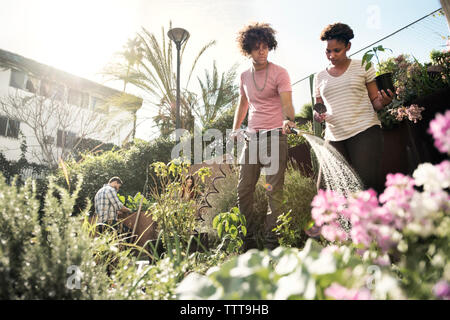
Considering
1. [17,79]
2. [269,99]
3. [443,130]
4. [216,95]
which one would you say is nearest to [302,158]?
[269,99]

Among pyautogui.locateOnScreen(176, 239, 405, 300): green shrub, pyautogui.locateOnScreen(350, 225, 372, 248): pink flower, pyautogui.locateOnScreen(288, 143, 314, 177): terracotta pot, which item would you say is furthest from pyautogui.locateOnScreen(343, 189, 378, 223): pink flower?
pyautogui.locateOnScreen(288, 143, 314, 177): terracotta pot

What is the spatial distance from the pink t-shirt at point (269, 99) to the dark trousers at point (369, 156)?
2.15 feet

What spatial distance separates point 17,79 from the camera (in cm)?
1947

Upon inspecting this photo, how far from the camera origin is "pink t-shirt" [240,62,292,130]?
255cm

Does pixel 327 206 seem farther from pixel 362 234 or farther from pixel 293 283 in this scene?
pixel 293 283

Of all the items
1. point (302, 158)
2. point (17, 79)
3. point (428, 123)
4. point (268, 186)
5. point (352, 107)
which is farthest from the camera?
point (17, 79)

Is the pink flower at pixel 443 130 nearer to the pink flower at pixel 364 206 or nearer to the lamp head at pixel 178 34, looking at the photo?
the pink flower at pixel 364 206

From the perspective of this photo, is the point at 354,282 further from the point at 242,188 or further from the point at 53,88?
the point at 53,88

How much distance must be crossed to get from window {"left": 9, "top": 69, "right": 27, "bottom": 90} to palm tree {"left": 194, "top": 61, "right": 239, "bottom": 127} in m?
13.7

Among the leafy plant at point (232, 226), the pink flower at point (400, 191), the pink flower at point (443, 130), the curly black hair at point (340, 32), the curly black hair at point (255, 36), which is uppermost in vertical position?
the curly black hair at point (255, 36)

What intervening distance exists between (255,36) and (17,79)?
72.8ft

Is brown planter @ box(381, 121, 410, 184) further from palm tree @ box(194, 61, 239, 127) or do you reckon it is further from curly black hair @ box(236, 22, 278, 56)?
palm tree @ box(194, 61, 239, 127)

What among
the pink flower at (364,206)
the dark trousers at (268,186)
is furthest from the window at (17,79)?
the pink flower at (364,206)

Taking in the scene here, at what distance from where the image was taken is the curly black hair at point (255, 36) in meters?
2.60
